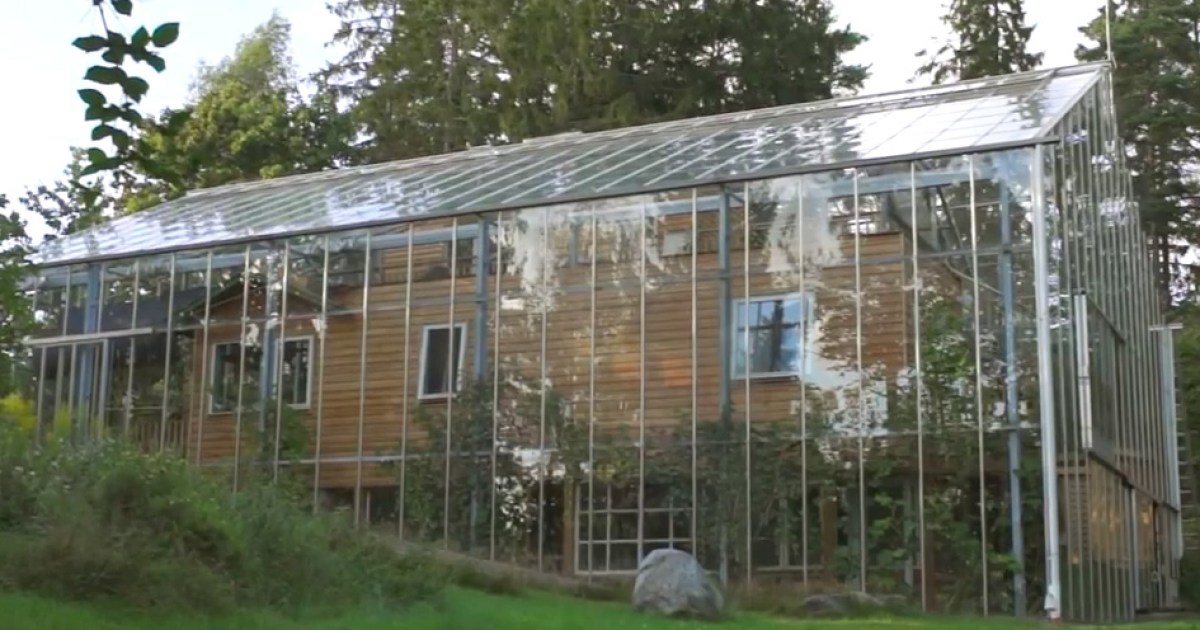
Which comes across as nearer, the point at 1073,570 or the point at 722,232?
the point at 1073,570

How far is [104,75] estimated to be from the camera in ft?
17.0

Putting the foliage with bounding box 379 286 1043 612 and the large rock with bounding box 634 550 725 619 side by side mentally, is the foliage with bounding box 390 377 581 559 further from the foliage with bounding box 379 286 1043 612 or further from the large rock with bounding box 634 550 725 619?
the large rock with bounding box 634 550 725 619

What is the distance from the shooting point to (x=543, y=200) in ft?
66.1

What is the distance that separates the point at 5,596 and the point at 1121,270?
700 inches

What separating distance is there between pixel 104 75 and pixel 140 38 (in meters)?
0.20

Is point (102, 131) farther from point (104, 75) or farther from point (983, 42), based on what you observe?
point (983, 42)

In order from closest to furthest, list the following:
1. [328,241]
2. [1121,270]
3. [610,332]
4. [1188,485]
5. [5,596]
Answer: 1. [5,596]
2. [610,332]
3. [328,241]
4. [1121,270]
5. [1188,485]

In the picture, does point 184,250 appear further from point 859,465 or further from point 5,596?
point 5,596

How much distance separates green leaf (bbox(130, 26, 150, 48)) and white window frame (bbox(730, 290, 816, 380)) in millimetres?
13574

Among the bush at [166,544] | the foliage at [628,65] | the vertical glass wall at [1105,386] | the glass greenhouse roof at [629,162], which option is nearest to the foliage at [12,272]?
the bush at [166,544]

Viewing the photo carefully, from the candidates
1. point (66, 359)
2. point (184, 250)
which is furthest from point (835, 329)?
point (66, 359)

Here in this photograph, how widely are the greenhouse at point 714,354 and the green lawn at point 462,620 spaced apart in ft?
8.10

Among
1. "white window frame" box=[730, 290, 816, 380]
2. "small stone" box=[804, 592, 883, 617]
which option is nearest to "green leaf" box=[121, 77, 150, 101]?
"small stone" box=[804, 592, 883, 617]

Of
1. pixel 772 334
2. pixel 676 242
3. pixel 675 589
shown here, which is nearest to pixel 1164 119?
pixel 676 242
